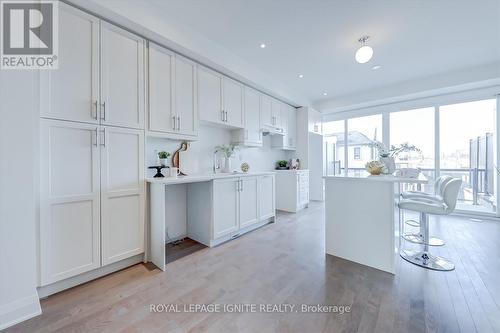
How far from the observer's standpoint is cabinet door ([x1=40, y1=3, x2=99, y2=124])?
1692 mm

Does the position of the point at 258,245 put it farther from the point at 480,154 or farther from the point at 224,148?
the point at 480,154

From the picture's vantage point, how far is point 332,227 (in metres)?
2.44

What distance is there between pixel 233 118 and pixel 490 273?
3572 mm

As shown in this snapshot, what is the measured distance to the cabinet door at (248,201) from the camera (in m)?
3.09

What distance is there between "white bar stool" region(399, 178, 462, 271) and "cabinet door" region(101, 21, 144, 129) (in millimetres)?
3136

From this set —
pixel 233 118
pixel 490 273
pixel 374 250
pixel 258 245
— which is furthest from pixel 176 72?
pixel 490 273

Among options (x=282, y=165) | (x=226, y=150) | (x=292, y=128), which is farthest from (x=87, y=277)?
(x=292, y=128)

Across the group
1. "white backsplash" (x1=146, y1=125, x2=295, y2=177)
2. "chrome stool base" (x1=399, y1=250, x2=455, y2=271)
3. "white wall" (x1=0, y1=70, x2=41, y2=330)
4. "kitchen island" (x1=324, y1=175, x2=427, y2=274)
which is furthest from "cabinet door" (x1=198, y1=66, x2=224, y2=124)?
"chrome stool base" (x1=399, y1=250, x2=455, y2=271)

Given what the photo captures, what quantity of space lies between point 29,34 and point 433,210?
404cm

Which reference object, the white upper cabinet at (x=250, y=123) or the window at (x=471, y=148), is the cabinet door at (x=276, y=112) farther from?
the window at (x=471, y=148)

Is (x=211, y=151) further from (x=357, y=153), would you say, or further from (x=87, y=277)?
(x=357, y=153)

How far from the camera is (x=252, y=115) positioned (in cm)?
385

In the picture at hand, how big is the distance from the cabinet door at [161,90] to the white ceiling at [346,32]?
443 millimetres

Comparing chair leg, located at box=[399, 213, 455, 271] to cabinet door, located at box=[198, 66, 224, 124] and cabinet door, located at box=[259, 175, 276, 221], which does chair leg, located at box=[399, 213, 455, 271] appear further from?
cabinet door, located at box=[198, 66, 224, 124]
